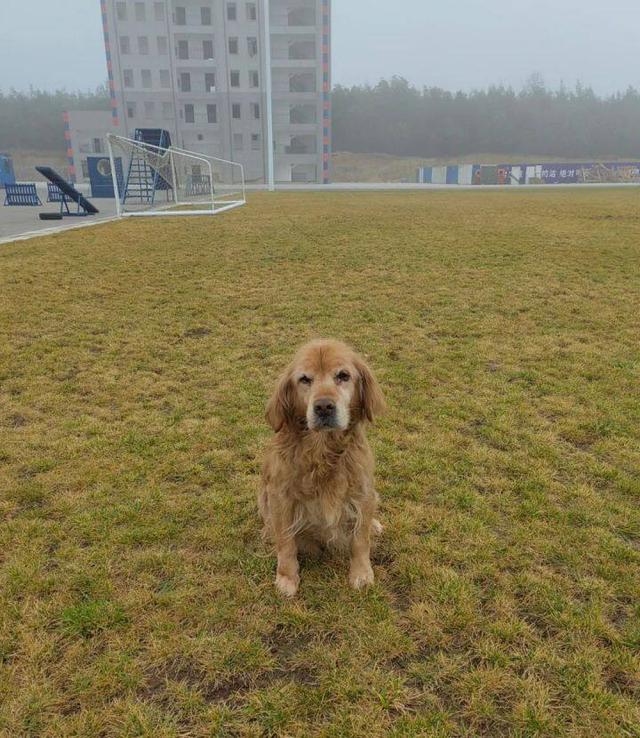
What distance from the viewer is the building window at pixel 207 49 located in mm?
57688

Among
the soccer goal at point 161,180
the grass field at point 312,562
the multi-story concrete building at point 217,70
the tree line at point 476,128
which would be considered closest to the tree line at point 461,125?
the tree line at point 476,128

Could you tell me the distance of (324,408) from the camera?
2615mm

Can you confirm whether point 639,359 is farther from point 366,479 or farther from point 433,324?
point 366,479

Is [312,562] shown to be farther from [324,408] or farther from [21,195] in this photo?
[21,195]

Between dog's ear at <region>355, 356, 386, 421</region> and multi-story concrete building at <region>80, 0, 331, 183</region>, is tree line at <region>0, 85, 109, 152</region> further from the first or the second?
dog's ear at <region>355, 356, 386, 421</region>

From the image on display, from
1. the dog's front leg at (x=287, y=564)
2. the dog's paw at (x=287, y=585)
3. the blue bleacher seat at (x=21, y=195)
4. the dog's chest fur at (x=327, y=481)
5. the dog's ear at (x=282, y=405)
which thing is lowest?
the dog's paw at (x=287, y=585)

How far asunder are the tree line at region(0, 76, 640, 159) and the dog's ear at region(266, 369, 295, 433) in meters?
107

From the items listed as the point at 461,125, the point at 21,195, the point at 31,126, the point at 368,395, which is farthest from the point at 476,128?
the point at 368,395

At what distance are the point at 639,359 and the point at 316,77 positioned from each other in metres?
63.6

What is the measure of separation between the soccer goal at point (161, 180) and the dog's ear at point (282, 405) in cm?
1787

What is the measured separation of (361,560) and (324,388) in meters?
1.01

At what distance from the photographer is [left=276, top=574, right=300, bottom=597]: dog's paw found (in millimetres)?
2760

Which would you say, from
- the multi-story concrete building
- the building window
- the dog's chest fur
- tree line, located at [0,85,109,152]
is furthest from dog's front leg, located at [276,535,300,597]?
tree line, located at [0,85,109,152]

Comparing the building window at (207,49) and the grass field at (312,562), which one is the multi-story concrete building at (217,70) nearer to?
the building window at (207,49)
